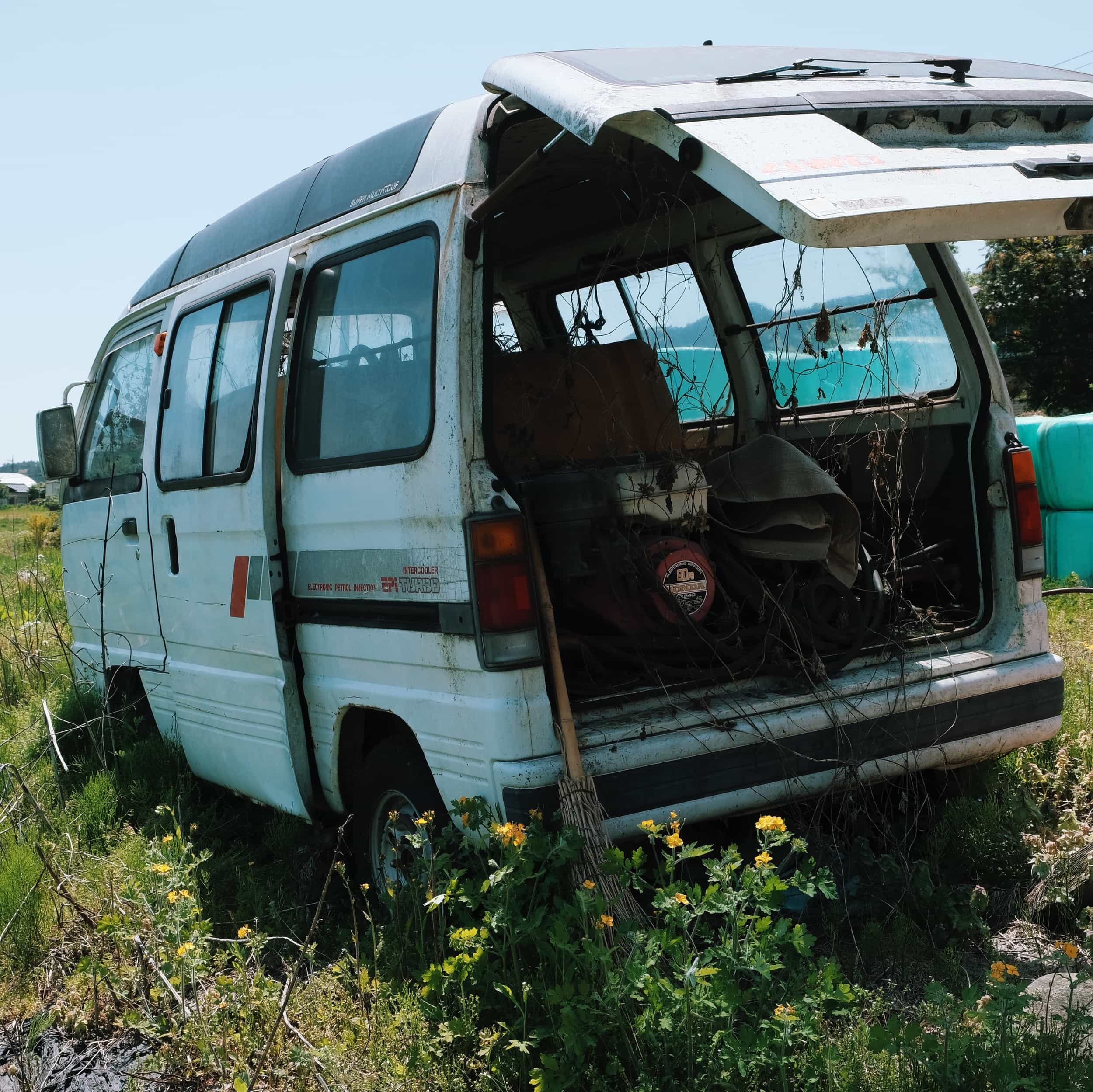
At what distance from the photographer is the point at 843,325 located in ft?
15.3

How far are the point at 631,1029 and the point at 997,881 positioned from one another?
1.71 meters

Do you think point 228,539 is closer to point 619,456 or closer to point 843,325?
point 619,456

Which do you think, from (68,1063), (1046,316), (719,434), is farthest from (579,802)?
(1046,316)

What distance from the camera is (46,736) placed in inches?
229

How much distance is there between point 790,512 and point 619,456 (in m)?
0.59

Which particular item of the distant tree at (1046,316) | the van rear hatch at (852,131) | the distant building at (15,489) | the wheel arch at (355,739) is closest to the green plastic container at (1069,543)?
the van rear hatch at (852,131)

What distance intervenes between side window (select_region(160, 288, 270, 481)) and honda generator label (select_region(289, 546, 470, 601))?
527 mm

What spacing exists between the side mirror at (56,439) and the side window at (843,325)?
3192 mm

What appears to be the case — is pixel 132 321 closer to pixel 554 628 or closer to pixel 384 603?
pixel 384 603

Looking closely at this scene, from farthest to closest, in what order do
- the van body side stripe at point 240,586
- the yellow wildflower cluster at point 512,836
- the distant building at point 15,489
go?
1. the distant building at point 15,489
2. the van body side stripe at point 240,586
3. the yellow wildflower cluster at point 512,836

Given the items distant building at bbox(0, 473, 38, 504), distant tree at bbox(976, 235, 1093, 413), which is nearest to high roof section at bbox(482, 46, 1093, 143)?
distant tree at bbox(976, 235, 1093, 413)

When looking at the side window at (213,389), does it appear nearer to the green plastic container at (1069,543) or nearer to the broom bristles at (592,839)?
the broom bristles at (592,839)

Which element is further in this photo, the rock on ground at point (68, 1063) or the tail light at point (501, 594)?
the rock on ground at point (68, 1063)

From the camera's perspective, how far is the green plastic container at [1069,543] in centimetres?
779
